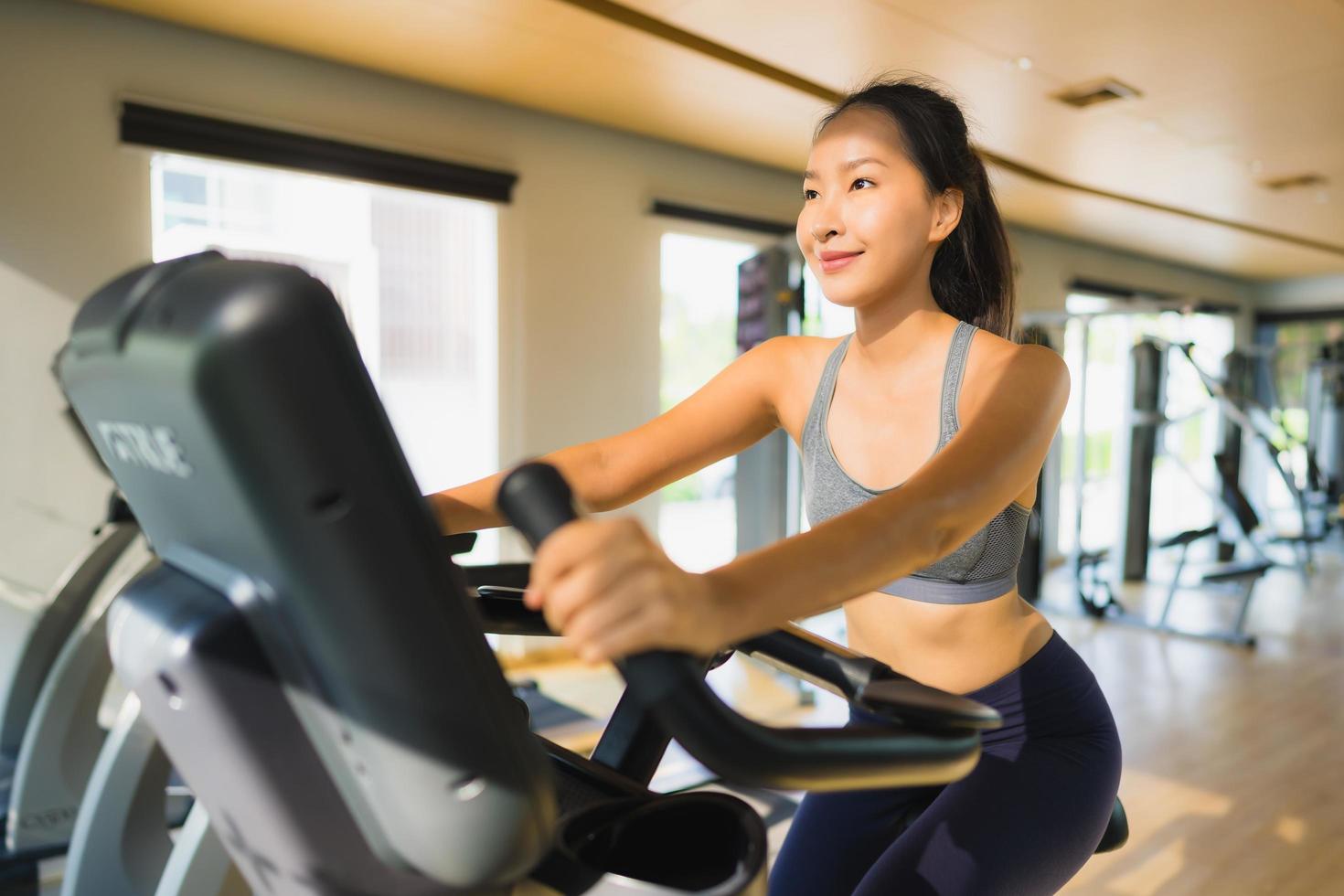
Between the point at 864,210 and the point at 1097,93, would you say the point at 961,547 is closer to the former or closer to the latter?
the point at 864,210

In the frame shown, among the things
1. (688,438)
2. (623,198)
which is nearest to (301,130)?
(623,198)

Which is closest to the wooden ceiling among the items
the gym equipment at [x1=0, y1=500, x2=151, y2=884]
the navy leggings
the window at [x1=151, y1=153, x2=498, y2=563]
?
the window at [x1=151, y1=153, x2=498, y2=563]

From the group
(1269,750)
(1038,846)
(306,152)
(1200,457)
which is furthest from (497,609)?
(1200,457)

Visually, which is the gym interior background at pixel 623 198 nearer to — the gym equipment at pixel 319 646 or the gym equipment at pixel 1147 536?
the gym equipment at pixel 1147 536

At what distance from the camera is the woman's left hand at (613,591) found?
45 centimetres

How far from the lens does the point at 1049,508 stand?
7.04 metres

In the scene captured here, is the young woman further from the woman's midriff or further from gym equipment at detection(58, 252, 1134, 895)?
gym equipment at detection(58, 252, 1134, 895)

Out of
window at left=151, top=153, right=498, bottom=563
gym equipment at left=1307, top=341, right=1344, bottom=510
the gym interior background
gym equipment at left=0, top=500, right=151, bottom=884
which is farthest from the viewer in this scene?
gym equipment at left=1307, top=341, right=1344, bottom=510

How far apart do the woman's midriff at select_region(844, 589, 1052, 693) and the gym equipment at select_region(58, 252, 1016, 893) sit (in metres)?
0.50

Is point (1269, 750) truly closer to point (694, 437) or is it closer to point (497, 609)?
point (694, 437)

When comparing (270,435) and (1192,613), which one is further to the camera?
(1192,613)

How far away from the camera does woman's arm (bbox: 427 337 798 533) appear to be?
105 centimetres

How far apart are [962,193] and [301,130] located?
3.15 meters

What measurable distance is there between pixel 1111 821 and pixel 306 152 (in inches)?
136
